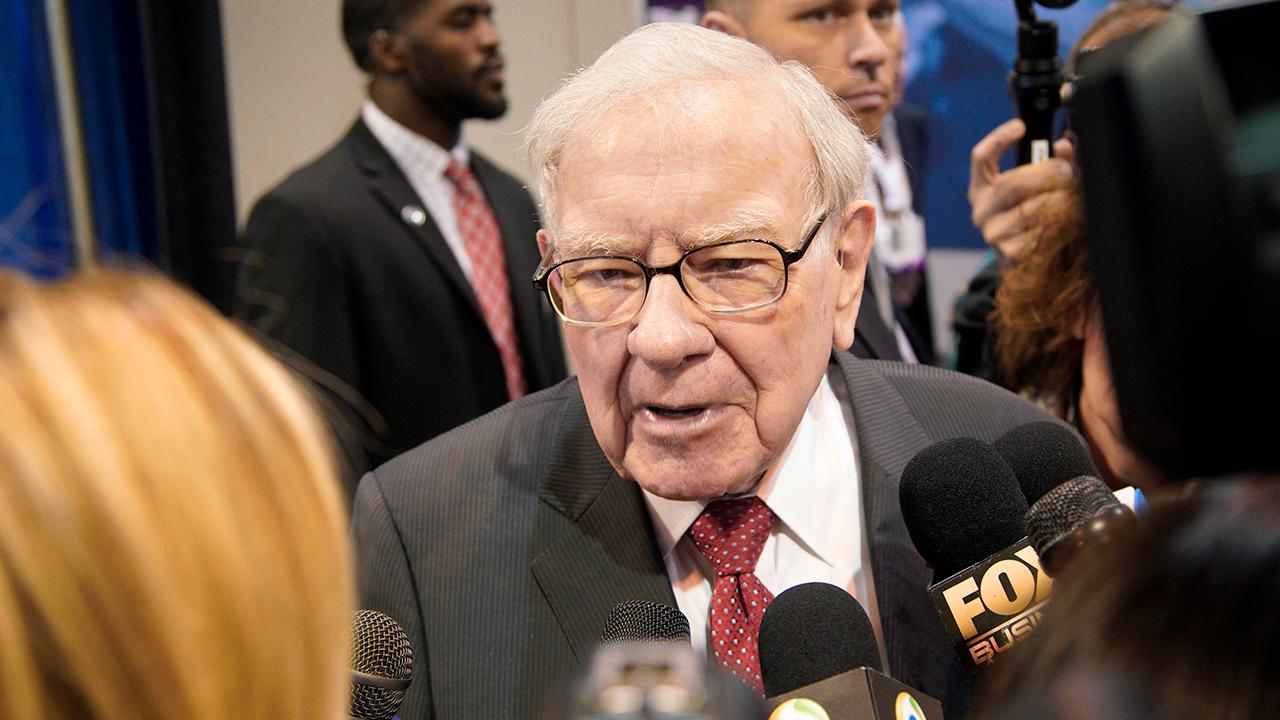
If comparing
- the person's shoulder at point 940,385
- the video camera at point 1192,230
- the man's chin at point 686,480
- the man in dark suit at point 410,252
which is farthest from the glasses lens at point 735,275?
the man in dark suit at point 410,252

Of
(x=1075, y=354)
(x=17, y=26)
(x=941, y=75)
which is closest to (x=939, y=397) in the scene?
(x=1075, y=354)

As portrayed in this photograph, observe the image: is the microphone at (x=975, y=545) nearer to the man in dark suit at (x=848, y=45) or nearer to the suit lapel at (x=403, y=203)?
the man in dark suit at (x=848, y=45)

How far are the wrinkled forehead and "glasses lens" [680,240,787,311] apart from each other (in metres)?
0.02

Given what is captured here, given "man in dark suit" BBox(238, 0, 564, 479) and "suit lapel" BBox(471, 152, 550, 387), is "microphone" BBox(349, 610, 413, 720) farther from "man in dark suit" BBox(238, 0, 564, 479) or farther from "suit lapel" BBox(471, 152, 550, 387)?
"suit lapel" BBox(471, 152, 550, 387)

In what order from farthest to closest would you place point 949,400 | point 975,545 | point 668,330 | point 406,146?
point 406,146
point 949,400
point 668,330
point 975,545

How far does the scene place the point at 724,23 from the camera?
268 centimetres

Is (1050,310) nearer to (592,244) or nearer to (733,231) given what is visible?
(733,231)

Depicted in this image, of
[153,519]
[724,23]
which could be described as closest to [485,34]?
[724,23]

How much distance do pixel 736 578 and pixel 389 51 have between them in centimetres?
233

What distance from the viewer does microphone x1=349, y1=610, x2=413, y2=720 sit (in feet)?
3.86

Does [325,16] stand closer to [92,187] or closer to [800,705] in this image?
[92,187]

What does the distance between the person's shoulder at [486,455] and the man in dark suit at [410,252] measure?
1048mm

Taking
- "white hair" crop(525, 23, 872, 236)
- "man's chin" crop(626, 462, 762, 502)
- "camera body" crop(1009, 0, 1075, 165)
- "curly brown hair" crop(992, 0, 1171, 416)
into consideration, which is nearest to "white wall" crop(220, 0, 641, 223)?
"camera body" crop(1009, 0, 1075, 165)

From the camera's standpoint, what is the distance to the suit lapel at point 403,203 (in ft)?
10.7
